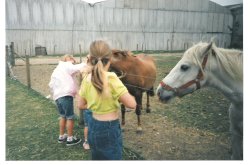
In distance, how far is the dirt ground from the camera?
13.6 feet

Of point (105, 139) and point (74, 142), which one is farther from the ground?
Result: point (105, 139)

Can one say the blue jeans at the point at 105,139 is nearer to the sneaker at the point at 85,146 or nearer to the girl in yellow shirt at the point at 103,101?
the girl in yellow shirt at the point at 103,101

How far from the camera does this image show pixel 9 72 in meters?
11.0

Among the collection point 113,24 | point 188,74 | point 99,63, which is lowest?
point 188,74

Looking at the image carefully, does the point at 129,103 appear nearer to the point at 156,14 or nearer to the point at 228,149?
the point at 228,149

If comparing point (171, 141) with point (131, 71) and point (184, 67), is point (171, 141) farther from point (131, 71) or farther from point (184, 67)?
point (184, 67)

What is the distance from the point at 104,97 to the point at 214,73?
1527 millimetres

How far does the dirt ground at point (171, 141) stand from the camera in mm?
4152

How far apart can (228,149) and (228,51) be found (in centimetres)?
224

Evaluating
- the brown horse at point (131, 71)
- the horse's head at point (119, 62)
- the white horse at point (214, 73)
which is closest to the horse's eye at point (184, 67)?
the white horse at point (214, 73)

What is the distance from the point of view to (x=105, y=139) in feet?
7.93

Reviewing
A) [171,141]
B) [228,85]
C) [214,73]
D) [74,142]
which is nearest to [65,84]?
[74,142]

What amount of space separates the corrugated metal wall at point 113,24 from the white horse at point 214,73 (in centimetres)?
1564

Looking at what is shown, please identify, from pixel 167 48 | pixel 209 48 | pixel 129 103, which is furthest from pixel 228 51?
pixel 167 48
